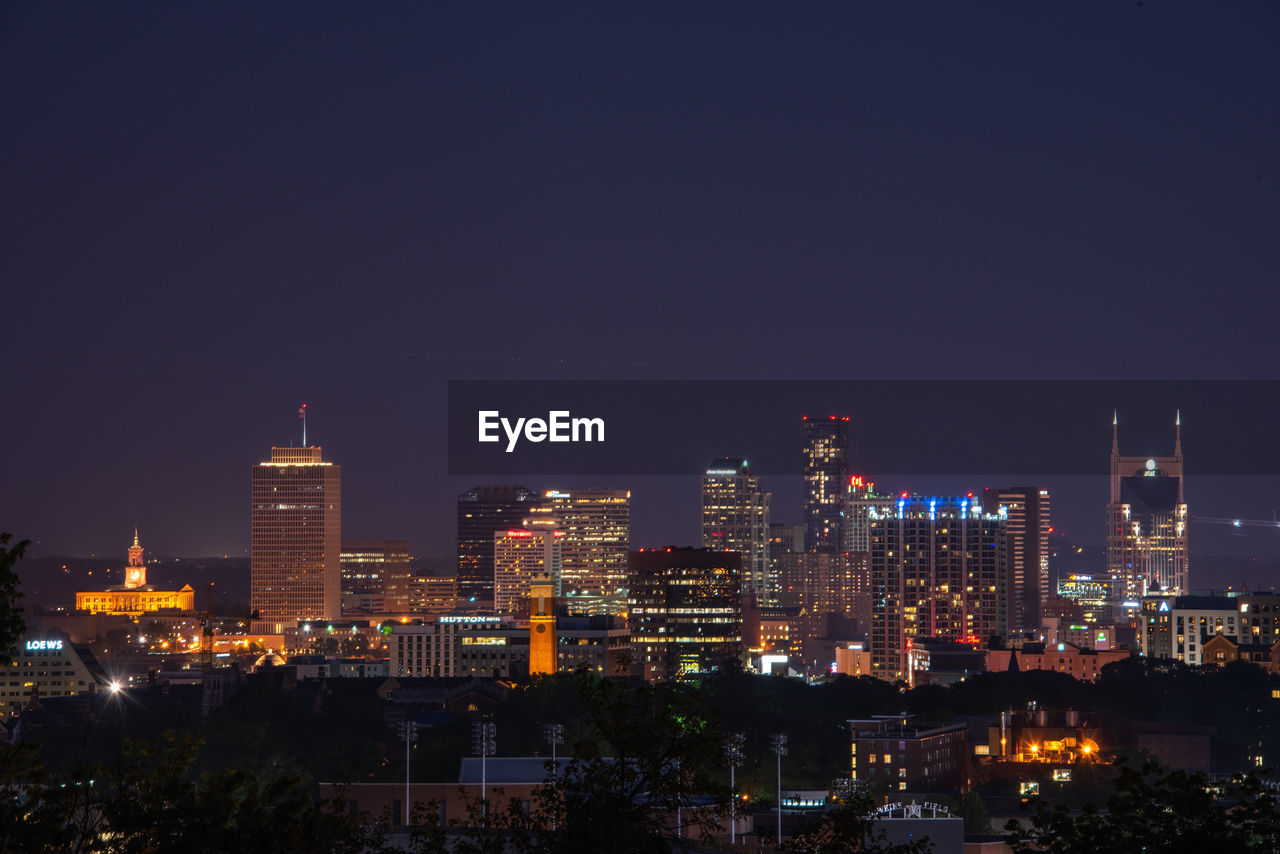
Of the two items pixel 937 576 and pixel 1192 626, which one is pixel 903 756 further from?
pixel 937 576

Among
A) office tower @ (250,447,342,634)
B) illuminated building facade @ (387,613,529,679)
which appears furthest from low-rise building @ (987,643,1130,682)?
office tower @ (250,447,342,634)

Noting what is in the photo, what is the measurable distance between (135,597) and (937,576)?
78.6m

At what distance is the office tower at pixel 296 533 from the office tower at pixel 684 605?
2496 inches

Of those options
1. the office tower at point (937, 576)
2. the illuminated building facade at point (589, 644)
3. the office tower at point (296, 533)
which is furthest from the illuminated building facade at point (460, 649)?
the office tower at point (296, 533)

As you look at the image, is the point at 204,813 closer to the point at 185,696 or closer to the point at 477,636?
the point at 185,696

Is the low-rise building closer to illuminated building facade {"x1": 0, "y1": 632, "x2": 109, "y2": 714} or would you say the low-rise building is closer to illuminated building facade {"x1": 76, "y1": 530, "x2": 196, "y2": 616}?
illuminated building facade {"x1": 0, "y1": 632, "x2": 109, "y2": 714}

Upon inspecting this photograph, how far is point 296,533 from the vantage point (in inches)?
7495

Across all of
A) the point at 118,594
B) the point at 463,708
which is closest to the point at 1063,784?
the point at 463,708

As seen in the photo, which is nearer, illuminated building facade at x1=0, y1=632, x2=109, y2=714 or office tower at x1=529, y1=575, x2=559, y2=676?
office tower at x1=529, y1=575, x2=559, y2=676

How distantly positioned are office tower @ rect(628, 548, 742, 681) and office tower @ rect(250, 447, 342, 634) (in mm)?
63406

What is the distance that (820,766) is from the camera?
75938 millimetres

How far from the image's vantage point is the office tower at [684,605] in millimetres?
132375

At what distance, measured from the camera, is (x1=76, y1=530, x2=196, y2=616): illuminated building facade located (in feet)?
567

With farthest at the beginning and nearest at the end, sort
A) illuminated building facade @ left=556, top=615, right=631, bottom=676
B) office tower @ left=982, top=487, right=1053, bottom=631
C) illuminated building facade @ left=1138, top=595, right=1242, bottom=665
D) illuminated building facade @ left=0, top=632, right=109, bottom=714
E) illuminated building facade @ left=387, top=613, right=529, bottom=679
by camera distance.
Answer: office tower @ left=982, top=487, right=1053, bottom=631 → illuminated building facade @ left=387, top=613, right=529, bottom=679 → illuminated building facade @ left=556, top=615, right=631, bottom=676 → illuminated building facade @ left=1138, top=595, right=1242, bottom=665 → illuminated building facade @ left=0, top=632, right=109, bottom=714
